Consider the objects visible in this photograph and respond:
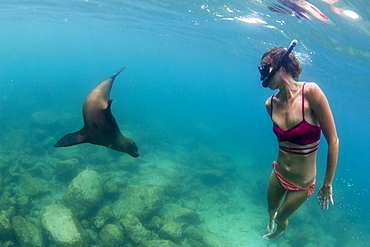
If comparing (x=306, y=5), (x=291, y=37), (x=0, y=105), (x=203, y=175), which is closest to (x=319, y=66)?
(x=291, y=37)

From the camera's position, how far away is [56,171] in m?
12.5

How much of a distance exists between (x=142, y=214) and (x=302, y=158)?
806 cm

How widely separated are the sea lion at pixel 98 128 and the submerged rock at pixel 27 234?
17.2ft

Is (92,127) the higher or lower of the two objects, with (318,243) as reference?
higher

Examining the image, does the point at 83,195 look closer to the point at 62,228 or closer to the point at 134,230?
the point at 62,228

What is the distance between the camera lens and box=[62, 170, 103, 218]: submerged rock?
8.90 meters

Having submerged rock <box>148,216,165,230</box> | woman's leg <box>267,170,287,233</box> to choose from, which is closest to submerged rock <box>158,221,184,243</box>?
submerged rock <box>148,216,165,230</box>

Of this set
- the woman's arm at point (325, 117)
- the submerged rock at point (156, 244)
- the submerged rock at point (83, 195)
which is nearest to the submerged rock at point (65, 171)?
the submerged rock at point (83, 195)

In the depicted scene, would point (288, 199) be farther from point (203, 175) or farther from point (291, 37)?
point (291, 37)

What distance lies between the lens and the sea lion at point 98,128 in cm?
376

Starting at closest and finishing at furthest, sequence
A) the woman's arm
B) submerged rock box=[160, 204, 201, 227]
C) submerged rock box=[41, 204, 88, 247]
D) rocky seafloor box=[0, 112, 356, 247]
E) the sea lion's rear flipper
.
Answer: the woman's arm, the sea lion's rear flipper, submerged rock box=[41, 204, 88, 247], rocky seafloor box=[0, 112, 356, 247], submerged rock box=[160, 204, 201, 227]

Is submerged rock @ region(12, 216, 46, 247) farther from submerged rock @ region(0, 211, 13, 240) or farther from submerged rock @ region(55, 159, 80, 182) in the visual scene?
submerged rock @ region(55, 159, 80, 182)

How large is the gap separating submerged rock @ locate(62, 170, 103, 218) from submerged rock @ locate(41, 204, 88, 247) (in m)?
1.13

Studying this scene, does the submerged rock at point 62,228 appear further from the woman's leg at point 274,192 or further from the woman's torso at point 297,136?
the woman's torso at point 297,136
